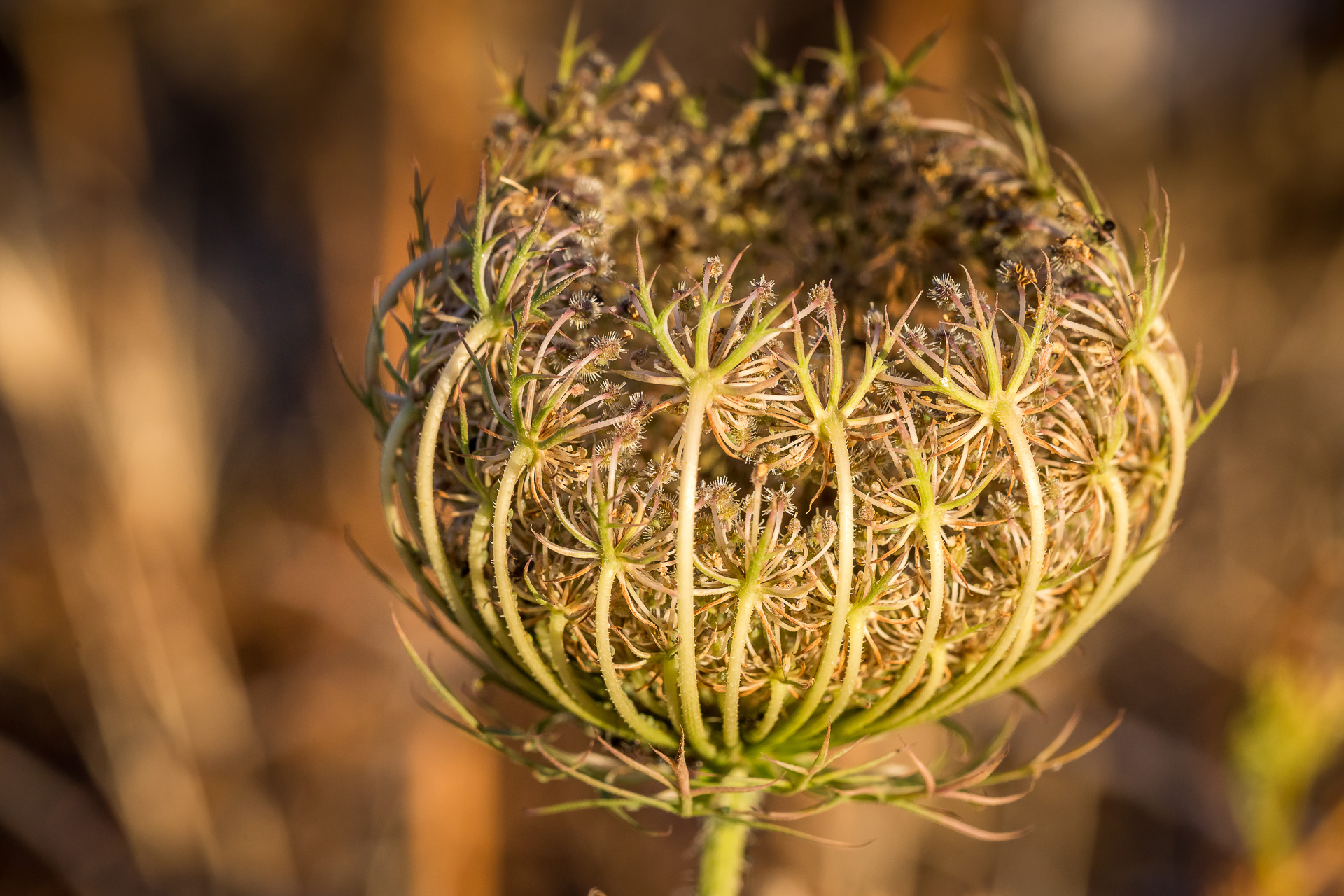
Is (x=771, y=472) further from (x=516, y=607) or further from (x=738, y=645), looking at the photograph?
(x=516, y=607)

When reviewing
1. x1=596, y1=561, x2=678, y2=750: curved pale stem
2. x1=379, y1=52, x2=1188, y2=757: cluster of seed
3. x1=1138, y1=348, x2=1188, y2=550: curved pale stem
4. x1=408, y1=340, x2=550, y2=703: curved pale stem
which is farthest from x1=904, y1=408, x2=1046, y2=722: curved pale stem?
x1=408, y1=340, x2=550, y2=703: curved pale stem

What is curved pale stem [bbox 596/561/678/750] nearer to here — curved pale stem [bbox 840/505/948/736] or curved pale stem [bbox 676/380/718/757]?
curved pale stem [bbox 676/380/718/757]

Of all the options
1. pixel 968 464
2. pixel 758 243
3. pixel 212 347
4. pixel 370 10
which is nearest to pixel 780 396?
pixel 968 464

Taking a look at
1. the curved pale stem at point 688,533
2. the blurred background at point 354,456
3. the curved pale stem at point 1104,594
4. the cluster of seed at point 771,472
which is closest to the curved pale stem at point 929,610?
the cluster of seed at point 771,472

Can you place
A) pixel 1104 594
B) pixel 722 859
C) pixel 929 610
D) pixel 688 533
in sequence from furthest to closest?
1. pixel 722 859
2. pixel 1104 594
3. pixel 929 610
4. pixel 688 533

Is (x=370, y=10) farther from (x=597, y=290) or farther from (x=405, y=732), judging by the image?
(x=597, y=290)

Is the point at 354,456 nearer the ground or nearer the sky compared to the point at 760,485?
nearer the sky

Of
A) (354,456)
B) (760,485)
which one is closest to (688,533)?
(760,485)

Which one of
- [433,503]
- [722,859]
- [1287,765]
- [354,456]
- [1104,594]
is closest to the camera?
[433,503]

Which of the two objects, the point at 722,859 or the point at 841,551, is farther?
the point at 722,859
